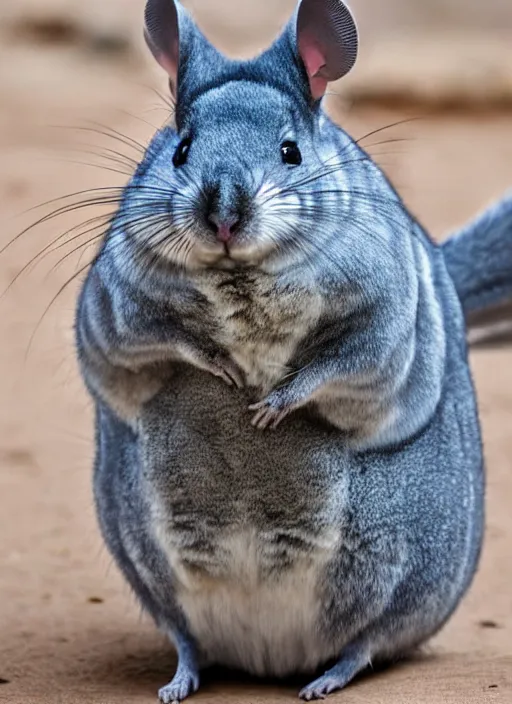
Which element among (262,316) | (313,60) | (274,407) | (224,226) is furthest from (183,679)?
(313,60)

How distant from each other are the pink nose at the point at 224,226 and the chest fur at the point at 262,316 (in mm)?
317

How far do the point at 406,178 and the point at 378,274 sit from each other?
1083 cm

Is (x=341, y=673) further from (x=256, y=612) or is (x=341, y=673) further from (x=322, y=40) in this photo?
(x=322, y=40)

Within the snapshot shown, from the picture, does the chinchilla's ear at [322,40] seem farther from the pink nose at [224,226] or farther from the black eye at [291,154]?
the pink nose at [224,226]

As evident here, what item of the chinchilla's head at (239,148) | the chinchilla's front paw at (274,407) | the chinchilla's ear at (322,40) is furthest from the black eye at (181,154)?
the chinchilla's front paw at (274,407)

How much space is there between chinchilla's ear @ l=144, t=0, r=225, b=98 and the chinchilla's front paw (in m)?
1.12

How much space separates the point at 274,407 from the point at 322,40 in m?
1.29

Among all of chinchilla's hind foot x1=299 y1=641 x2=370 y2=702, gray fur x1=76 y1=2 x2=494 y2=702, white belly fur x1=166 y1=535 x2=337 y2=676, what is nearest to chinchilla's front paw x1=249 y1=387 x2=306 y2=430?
gray fur x1=76 y1=2 x2=494 y2=702

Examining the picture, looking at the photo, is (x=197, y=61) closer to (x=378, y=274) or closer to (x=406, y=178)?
(x=378, y=274)

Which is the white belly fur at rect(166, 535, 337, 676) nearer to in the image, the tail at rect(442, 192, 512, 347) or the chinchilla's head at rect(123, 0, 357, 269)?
the chinchilla's head at rect(123, 0, 357, 269)

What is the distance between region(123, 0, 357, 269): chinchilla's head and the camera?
491cm

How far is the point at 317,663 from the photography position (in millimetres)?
5898

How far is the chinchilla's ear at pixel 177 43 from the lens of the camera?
5.45m

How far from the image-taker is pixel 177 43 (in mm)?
5559
